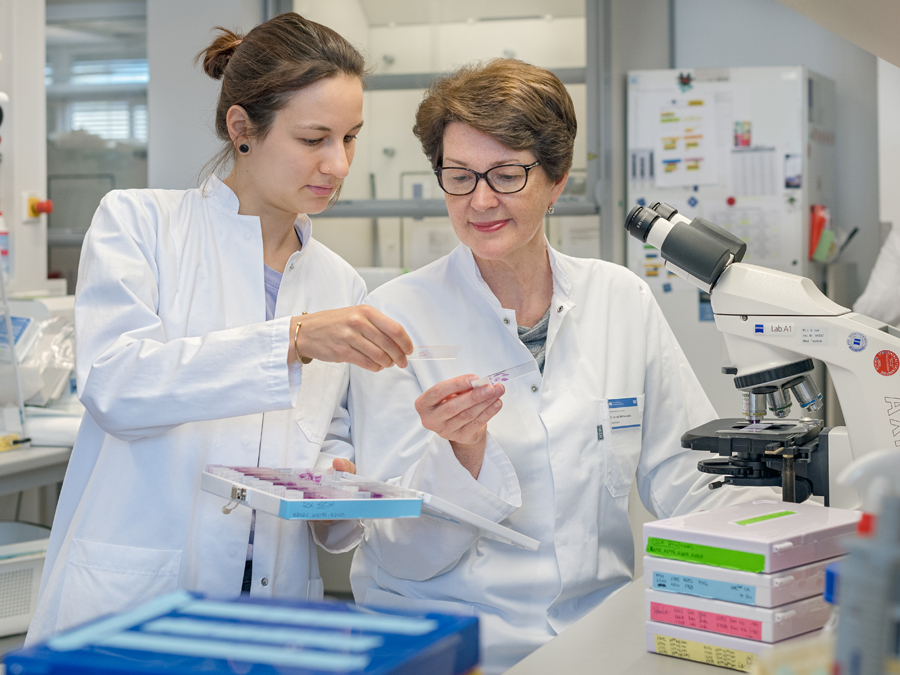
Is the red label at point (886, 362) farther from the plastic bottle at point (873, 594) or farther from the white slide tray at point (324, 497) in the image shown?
the plastic bottle at point (873, 594)

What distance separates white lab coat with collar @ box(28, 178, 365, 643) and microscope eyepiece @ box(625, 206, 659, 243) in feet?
1.87

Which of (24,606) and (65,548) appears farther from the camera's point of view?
(24,606)

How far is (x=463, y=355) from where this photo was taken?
5.11 ft

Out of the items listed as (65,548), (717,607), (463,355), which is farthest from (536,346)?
(65,548)

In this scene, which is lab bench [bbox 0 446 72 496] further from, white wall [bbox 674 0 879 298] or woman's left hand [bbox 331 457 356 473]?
white wall [bbox 674 0 879 298]

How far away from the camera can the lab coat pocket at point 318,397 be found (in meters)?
1.48

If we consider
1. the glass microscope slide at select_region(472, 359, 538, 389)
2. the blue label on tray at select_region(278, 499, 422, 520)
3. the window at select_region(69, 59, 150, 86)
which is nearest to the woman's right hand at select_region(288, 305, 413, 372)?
the glass microscope slide at select_region(472, 359, 538, 389)

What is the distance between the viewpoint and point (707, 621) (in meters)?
0.98

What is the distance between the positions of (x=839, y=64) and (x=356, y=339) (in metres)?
4.51

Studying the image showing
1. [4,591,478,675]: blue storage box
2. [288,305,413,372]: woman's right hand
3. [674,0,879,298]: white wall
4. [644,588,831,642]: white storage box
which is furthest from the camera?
[674,0,879,298]: white wall

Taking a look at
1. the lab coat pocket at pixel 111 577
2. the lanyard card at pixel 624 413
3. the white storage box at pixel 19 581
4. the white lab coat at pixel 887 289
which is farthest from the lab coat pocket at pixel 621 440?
the white lab coat at pixel 887 289

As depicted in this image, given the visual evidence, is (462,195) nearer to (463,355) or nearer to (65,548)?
(463,355)

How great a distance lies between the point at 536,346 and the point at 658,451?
30 centimetres

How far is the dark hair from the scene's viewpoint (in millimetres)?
1439
